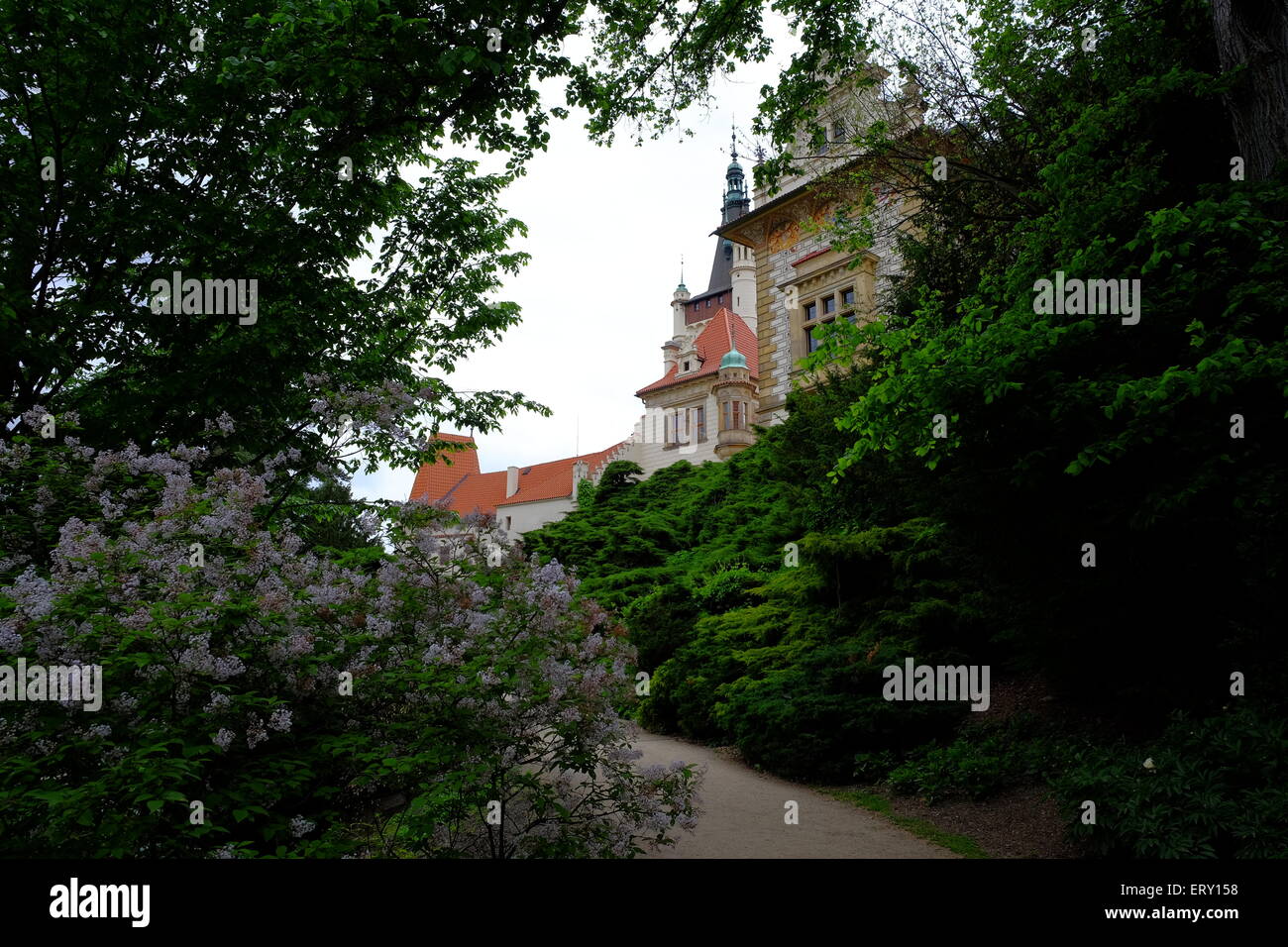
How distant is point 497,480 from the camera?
2036 inches

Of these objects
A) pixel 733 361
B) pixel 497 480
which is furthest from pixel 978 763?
pixel 497 480

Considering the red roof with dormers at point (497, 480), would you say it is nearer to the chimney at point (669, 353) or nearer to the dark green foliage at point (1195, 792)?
the chimney at point (669, 353)

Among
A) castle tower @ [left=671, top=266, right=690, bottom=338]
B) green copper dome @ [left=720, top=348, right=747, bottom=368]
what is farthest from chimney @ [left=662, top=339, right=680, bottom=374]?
castle tower @ [left=671, top=266, right=690, bottom=338]

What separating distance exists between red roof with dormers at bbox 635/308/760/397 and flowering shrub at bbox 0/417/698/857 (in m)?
35.3

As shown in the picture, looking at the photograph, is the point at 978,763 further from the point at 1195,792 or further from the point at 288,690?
the point at 288,690

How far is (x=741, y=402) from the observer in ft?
119

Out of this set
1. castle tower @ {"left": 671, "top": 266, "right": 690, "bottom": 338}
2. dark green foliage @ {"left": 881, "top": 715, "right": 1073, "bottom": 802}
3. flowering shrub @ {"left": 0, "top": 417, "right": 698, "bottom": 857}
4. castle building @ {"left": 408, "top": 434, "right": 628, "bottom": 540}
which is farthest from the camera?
castle tower @ {"left": 671, "top": 266, "right": 690, "bottom": 338}

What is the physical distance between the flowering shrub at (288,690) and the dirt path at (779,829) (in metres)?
1.74

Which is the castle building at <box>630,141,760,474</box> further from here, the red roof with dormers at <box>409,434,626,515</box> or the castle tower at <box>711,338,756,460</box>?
the red roof with dormers at <box>409,434,626,515</box>

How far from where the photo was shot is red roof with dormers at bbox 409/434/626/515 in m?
45.1

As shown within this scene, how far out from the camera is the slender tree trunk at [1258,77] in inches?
247

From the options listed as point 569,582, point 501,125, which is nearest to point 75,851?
point 569,582

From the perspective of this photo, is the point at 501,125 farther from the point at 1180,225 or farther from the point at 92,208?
the point at 1180,225
